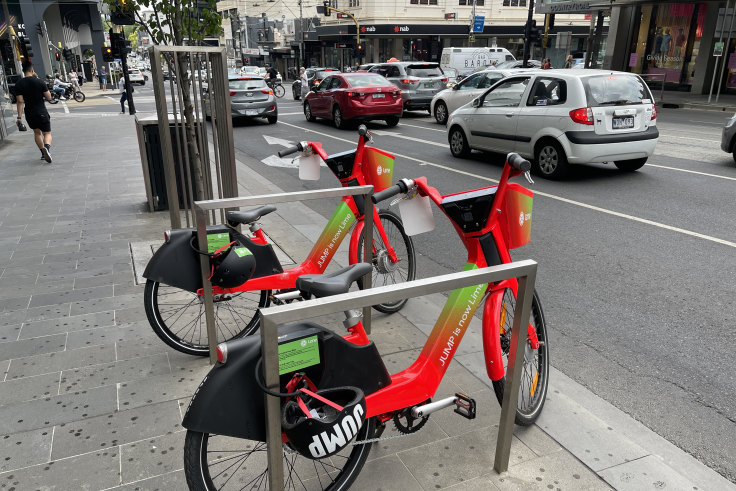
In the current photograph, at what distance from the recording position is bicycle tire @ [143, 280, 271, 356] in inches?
141

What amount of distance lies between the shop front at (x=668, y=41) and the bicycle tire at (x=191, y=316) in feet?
90.2

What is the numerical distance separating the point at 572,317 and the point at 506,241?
188 centimetres

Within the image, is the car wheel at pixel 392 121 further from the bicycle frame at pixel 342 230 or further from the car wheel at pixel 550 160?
the bicycle frame at pixel 342 230

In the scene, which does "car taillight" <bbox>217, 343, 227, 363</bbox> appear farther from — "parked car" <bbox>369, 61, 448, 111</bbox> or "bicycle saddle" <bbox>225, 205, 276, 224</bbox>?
"parked car" <bbox>369, 61, 448, 111</bbox>

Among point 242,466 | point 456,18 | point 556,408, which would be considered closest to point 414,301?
point 556,408

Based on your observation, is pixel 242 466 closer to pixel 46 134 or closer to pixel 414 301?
pixel 414 301

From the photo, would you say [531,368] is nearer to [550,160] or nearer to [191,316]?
[191,316]

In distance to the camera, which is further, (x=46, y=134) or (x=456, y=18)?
(x=456, y=18)

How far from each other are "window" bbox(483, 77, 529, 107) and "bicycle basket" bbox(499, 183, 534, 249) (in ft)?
25.1

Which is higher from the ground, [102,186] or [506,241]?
[506,241]

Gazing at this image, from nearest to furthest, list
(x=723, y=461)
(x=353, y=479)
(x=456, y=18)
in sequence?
(x=353, y=479) → (x=723, y=461) → (x=456, y=18)


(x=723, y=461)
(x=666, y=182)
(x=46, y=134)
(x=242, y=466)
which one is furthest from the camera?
(x=46, y=134)

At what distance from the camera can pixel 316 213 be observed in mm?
7352

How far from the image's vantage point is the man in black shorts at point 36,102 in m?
10.6
